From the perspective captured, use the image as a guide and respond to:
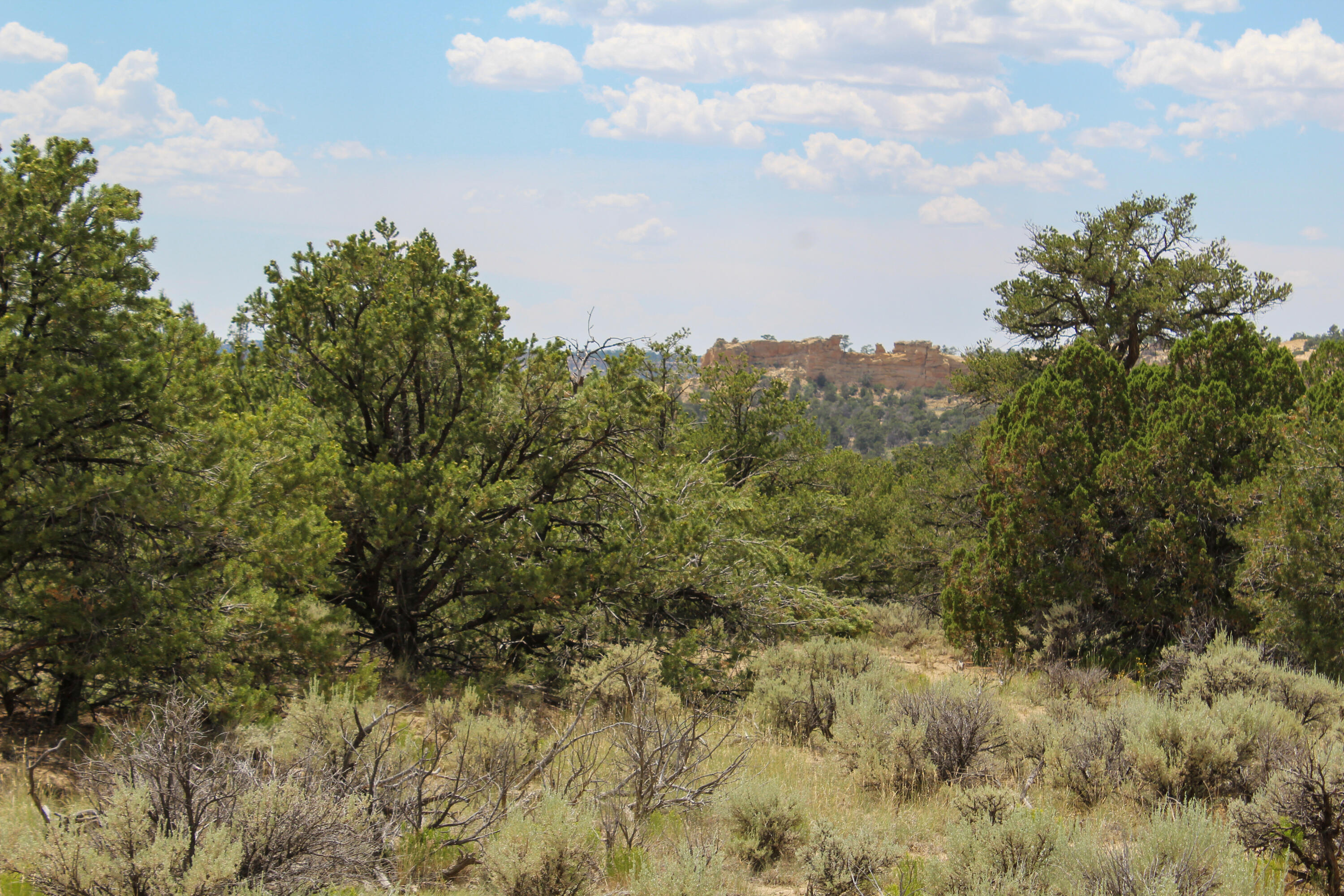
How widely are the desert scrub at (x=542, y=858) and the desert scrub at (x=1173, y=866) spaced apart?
2.05 meters

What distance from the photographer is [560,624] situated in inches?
383

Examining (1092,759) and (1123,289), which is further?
(1123,289)

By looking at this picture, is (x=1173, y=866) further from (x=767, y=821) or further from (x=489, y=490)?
(x=489, y=490)

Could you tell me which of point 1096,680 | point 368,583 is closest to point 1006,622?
point 1096,680

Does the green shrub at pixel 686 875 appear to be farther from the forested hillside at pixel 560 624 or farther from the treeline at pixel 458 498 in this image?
the treeline at pixel 458 498

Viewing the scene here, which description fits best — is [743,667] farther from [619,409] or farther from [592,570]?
[619,409]

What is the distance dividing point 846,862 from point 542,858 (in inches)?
58.9

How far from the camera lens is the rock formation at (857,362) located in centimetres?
12688

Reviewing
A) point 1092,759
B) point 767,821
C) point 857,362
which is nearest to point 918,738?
point 1092,759

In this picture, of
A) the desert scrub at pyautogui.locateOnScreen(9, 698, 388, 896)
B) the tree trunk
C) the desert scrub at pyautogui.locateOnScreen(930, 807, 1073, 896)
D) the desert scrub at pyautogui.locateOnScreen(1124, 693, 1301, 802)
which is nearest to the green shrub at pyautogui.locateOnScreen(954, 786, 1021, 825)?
the desert scrub at pyautogui.locateOnScreen(930, 807, 1073, 896)

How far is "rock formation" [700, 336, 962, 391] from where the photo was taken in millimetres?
126875

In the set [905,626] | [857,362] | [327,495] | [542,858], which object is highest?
[857,362]

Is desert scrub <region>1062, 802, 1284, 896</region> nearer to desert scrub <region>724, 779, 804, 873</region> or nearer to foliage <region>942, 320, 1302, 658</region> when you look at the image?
desert scrub <region>724, 779, 804, 873</region>

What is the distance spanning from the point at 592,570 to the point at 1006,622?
23.7 ft
